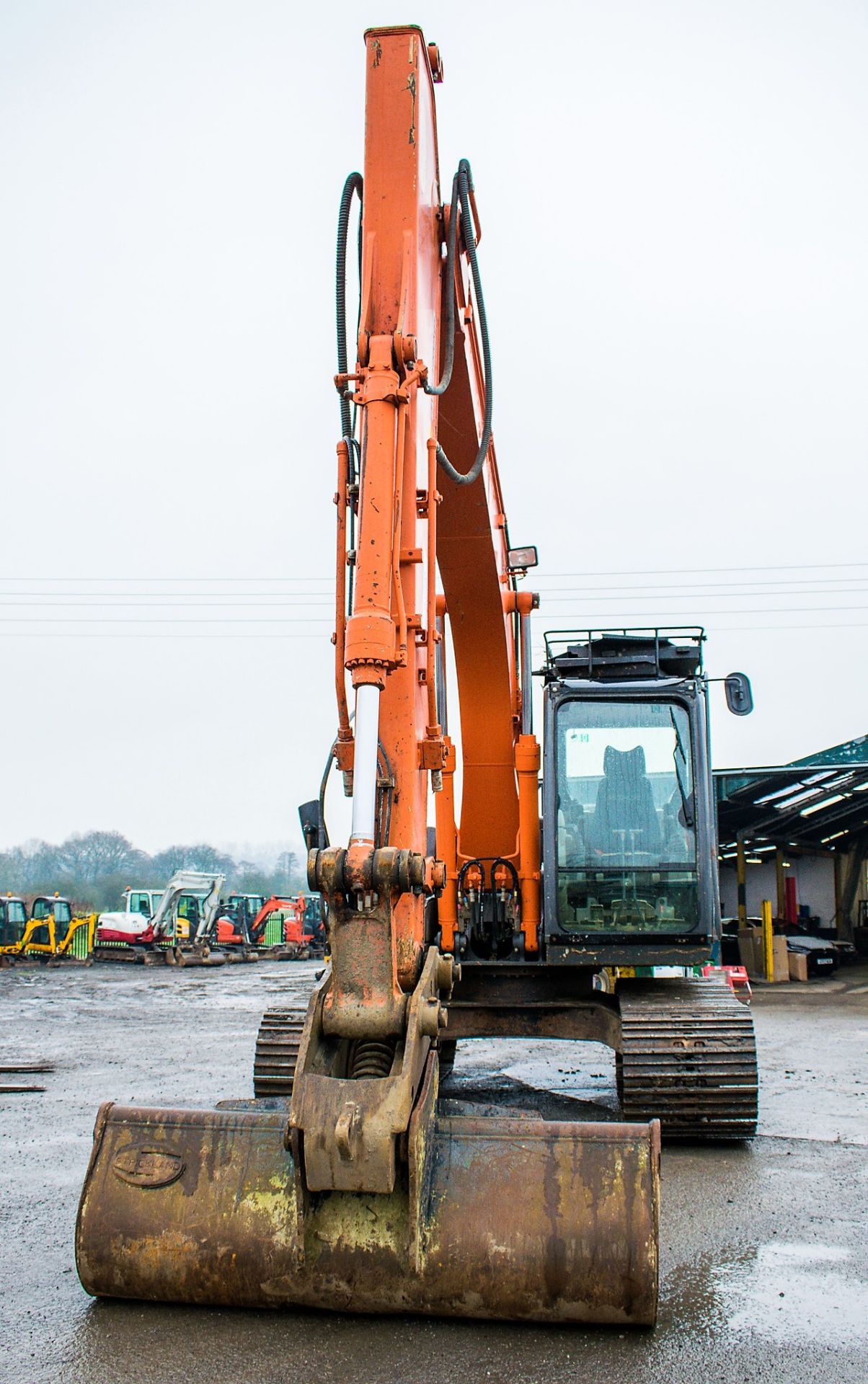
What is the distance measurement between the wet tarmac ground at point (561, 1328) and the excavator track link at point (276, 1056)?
1.06m

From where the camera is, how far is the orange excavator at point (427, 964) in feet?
11.6

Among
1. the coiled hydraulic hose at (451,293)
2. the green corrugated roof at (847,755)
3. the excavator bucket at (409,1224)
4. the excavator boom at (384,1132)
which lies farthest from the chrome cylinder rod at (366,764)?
the green corrugated roof at (847,755)

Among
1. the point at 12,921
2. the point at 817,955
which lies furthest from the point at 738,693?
the point at 12,921

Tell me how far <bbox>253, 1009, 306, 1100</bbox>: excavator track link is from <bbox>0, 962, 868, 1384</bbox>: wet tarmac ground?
1059 mm

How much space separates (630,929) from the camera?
7020mm

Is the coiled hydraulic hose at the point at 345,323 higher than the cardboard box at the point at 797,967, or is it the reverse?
the coiled hydraulic hose at the point at 345,323

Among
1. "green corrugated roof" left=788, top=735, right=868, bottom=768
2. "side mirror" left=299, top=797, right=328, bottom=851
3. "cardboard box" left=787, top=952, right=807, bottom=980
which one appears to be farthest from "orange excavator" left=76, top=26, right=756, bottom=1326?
"cardboard box" left=787, top=952, right=807, bottom=980

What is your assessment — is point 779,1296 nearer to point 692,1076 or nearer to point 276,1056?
point 692,1076

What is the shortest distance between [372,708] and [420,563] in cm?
76

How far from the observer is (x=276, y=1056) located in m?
6.38

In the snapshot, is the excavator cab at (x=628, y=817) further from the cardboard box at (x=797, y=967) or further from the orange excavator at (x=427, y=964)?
the cardboard box at (x=797, y=967)

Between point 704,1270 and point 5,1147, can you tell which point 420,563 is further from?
point 5,1147

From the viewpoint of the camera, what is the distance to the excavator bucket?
3.51m

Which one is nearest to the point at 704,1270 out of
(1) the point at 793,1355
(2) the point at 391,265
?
(1) the point at 793,1355
